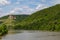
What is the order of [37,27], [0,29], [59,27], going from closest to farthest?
[0,29], [59,27], [37,27]

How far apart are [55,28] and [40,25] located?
40.4 meters

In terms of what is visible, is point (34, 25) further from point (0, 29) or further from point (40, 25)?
point (0, 29)

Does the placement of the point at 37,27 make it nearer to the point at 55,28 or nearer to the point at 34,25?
the point at 34,25

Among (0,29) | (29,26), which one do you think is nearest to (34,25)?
(29,26)

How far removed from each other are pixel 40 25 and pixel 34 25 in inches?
313

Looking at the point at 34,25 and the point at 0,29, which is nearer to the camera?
the point at 0,29

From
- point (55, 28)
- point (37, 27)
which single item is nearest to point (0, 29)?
point (55, 28)

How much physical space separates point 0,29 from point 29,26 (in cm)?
10467

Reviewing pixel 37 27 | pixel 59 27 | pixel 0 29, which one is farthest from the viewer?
pixel 37 27

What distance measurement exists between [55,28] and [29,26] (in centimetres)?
5352

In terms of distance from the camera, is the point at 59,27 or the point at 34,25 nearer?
the point at 59,27

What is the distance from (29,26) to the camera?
650 ft

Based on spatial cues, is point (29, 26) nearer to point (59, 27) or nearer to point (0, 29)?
point (59, 27)

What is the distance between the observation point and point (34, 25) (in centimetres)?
19325
